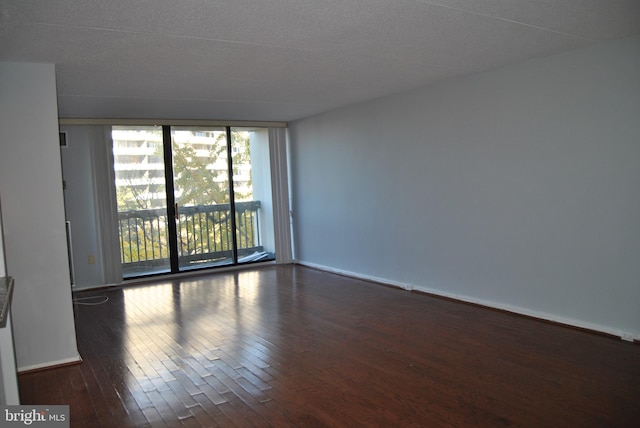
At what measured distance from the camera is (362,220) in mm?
6160

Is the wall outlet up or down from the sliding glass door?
down

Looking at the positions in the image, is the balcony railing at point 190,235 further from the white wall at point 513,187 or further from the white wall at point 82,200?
the white wall at point 513,187

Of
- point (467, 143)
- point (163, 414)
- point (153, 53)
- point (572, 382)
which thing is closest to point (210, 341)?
point (163, 414)

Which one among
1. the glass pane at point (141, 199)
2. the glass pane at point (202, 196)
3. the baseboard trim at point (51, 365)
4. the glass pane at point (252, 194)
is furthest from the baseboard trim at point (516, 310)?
the baseboard trim at point (51, 365)

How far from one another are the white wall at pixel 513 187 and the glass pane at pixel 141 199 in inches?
105

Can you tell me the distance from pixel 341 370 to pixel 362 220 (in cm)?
309

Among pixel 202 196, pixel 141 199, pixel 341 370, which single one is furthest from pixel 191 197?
pixel 341 370

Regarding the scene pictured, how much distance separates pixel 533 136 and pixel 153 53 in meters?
Answer: 3.13

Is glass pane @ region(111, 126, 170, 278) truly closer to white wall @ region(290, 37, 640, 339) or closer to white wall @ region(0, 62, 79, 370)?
white wall @ region(290, 37, 640, 339)

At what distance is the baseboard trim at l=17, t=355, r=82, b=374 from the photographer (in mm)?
3509

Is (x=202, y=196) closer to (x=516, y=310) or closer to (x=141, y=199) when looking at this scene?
(x=141, y=199)

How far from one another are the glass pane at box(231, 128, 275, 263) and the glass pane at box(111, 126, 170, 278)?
3.80 feet

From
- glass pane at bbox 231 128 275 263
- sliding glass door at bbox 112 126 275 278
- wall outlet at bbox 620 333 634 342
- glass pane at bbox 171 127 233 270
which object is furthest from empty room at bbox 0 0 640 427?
glass pane at bbox 231 128 275 263

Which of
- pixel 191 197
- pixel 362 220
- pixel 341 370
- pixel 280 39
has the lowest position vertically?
pixel 341 370
